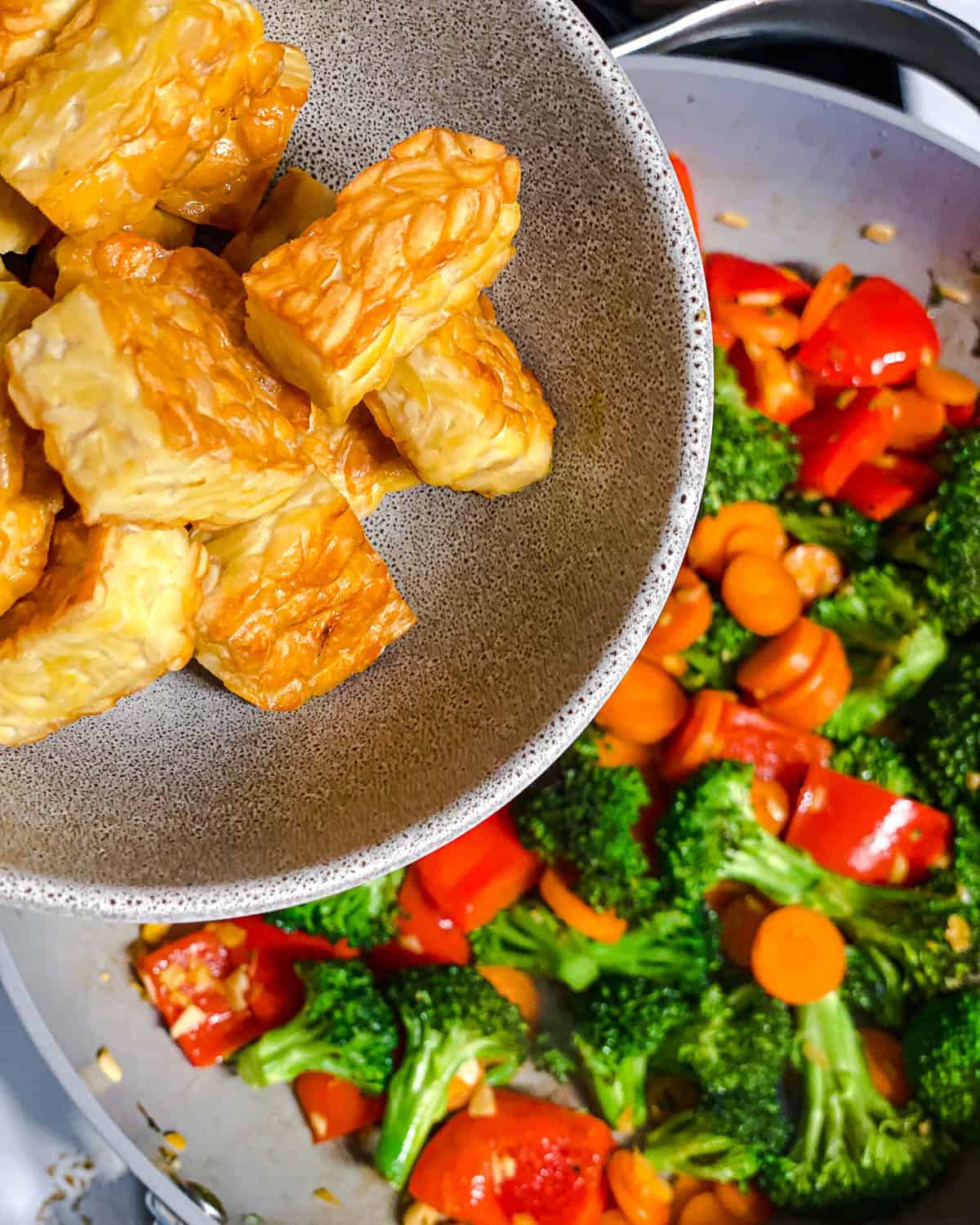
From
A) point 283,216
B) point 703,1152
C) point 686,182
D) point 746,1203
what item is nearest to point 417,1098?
point 703,1152

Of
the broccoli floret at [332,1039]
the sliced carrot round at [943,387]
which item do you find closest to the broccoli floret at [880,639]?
the sliced carrot round at [943,387]

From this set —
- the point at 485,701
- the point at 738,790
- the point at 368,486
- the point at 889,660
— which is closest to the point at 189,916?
the point at 485,701

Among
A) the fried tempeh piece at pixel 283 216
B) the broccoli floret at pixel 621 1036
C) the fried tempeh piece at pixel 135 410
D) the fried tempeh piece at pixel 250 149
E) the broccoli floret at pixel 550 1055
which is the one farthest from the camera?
the broccoli floret at pixel 550 1055

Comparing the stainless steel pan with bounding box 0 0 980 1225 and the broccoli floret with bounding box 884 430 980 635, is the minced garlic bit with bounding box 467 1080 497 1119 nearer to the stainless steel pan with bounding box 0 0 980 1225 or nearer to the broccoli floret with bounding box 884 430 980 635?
the stainless steel pan with bounding box 0 0 980 1225

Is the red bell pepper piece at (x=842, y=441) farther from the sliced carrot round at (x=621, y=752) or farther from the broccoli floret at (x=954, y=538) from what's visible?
the sliced carrot round at (x=621, y=752)

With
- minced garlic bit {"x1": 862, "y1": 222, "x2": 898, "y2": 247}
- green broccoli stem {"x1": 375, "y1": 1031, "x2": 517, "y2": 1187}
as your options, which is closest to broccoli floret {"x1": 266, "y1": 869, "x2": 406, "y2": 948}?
green broccoli stem {"x1": 375, "y1": 1031, "x2": 517, "y2": 1187}

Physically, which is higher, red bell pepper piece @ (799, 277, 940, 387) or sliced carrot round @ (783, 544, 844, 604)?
red bell pepper piece @ (799, 277, 940, 387)
